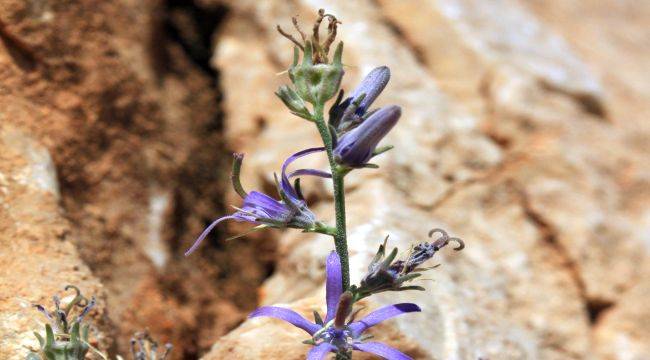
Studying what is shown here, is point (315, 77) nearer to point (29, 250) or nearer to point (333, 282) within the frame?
point (333, 282)

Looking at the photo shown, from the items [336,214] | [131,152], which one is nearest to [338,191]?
[336,214]

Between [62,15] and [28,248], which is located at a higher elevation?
[62,15]

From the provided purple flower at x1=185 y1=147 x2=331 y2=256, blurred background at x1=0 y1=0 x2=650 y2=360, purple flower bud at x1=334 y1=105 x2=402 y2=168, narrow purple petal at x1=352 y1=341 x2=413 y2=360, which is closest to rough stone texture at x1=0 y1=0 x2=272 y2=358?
blurred background at x1=0 y1=0 x2=650 y2=360

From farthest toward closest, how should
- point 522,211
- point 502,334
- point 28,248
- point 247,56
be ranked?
1. point 247,56
2. point 522,211
3. point 502,334
4. point 28,248

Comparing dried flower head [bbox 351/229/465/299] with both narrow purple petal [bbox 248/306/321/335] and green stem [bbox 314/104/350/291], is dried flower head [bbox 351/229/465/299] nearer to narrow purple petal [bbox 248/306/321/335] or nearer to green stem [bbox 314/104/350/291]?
green stem [bbox 314/104/350/291]

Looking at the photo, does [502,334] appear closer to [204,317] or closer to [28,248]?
[204,317]

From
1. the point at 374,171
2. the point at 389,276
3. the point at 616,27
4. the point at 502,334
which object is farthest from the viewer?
the point at 616,27

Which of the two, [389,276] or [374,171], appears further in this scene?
[374,171]

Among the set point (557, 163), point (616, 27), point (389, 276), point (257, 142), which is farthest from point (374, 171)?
point (616, 27)

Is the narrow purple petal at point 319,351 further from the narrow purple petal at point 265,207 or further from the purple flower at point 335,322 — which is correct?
the narrow purple petal at point 265,207
